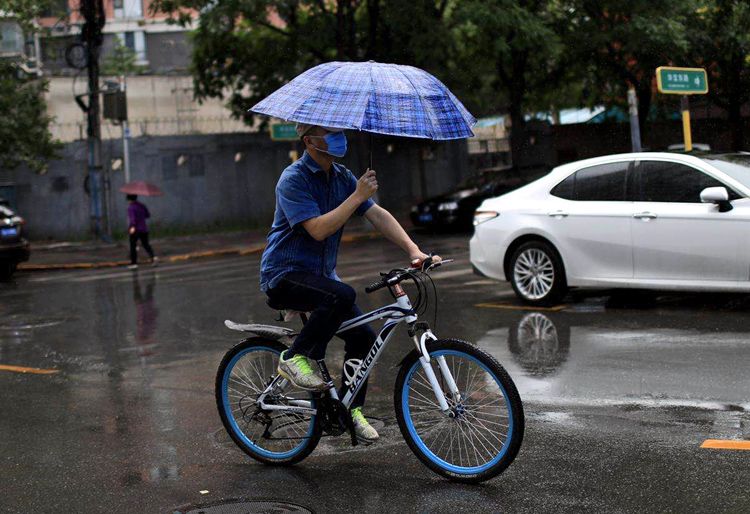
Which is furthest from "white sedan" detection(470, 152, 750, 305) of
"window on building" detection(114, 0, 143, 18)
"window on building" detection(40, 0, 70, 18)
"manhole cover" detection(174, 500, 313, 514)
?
"window on building" detection(114, 0, 143, 18)

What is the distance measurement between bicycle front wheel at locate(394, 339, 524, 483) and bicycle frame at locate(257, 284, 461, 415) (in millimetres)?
23

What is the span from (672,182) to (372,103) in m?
6.50

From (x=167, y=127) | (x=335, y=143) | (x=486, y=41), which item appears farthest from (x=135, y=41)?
(x=335, y=143)

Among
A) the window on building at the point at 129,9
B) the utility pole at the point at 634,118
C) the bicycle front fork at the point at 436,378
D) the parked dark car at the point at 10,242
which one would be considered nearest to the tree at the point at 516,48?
the utility pole at the point at 634,118

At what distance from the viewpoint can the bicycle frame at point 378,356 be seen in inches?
216

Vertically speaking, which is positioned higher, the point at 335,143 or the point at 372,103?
the point at 372,103

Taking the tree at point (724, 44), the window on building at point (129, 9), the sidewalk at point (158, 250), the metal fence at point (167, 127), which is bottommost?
the sidewalk at point (158, 250)

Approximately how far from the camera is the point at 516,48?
27.5 m

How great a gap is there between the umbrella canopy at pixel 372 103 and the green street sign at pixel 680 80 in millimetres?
12333

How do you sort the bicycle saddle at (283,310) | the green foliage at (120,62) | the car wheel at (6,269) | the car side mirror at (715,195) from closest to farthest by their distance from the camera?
the bicycle saddle at (283,310), the car side mirror at (715,195), the car wheel at (6,269), the green foliage at (120,62)

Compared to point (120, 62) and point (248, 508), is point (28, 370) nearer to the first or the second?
point (248, 508)

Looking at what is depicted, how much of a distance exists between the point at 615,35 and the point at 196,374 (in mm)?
22665

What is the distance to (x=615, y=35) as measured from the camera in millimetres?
29188

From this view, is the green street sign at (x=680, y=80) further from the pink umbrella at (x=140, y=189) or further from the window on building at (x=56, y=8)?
the window on building at (x=56, y=8)
